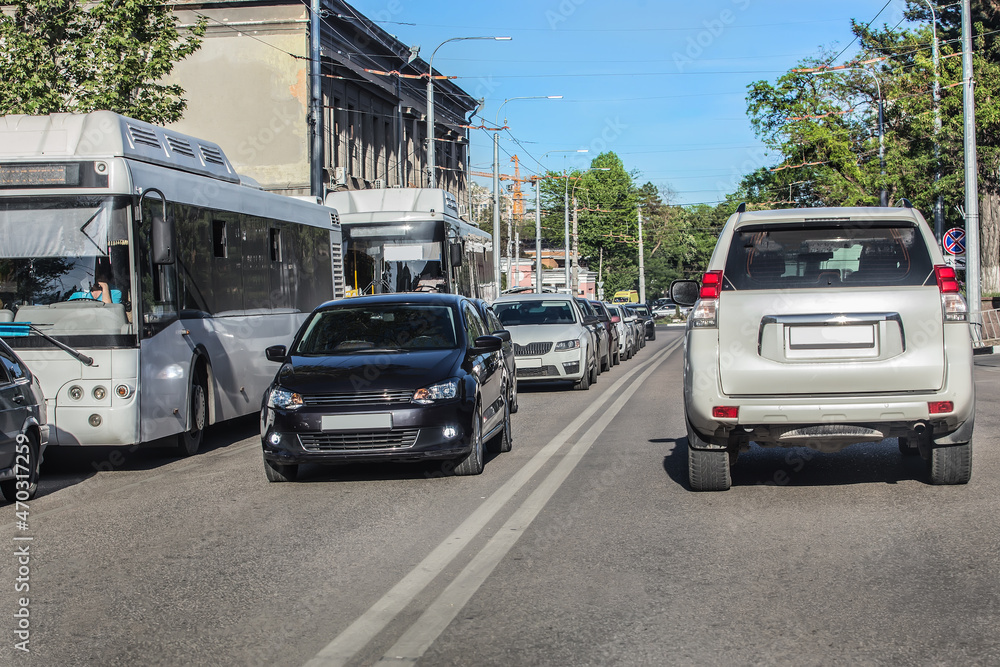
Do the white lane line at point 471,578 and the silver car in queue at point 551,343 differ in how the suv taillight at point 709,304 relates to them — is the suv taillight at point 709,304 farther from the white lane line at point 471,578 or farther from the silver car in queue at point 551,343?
the silver car in queue at point 551,343

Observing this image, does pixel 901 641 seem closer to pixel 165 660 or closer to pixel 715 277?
pixel 165 660

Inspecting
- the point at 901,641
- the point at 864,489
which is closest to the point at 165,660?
the point at 901,641

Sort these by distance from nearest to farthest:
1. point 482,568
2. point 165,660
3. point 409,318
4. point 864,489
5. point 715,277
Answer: point 165,660 < point 482,568 < point 715,277 < point 864,489 < point 409,318

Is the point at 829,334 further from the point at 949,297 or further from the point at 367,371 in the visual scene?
the point at 367,371

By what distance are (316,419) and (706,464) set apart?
2927mm

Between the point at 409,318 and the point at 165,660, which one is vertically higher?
the point at 409,318

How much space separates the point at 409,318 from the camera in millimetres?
10383

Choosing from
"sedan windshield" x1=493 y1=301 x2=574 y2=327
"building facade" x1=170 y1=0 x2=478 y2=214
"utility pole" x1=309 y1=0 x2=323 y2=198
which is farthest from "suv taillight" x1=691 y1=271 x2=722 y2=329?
"building facade" x1=170 y1=0 x2=478 y2=214

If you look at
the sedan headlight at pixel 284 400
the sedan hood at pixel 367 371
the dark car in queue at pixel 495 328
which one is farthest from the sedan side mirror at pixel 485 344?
the sedan headlight at pixel 284 400

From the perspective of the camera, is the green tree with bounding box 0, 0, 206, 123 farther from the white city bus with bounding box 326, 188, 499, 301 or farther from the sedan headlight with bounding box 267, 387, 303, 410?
the sedan headlight with bounding box 267, 387, 303, 410

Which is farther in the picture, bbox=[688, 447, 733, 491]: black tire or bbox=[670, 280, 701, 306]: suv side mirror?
bbox=[670, 280, 701, 306]: suv side mirror

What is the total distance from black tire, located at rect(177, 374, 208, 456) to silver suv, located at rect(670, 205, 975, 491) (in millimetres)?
5922

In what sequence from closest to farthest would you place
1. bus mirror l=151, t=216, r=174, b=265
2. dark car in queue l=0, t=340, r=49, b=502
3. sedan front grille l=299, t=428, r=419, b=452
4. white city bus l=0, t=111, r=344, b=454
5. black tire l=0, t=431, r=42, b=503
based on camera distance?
dark car in queue l=0, t=340, r=49, b=502, sedan front grille l=299, t=428, r=419, b=452, black tire l=0, t=431, r=42, b=503, bus mirror l=151, t=216, r=174, b=265, white city bus l=0, t=111, r=344, b=454

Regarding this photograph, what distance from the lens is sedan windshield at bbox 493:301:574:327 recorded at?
67.3 feet
